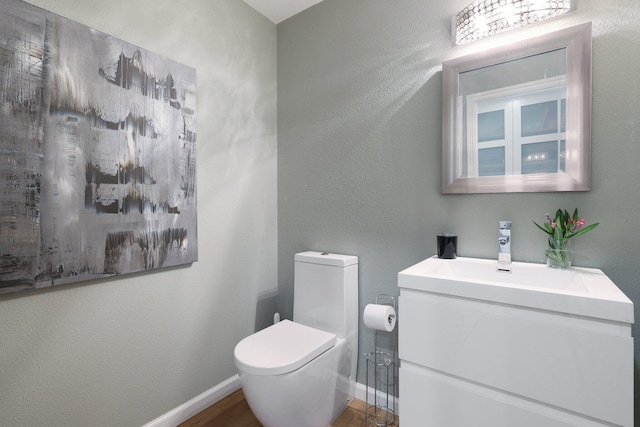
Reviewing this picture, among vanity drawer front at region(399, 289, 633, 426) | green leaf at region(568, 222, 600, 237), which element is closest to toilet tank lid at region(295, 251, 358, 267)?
vanity drawer front at region(399, 289, 633, 426)

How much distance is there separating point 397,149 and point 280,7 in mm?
1295

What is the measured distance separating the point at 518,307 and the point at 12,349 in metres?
1.78

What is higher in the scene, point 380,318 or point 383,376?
point 380,318

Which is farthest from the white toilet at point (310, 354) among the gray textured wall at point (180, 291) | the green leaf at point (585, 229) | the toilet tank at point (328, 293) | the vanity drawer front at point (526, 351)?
the green leaf at point (585, 229)

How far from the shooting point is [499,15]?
4.48 ft

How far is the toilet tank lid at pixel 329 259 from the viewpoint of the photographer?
178cm

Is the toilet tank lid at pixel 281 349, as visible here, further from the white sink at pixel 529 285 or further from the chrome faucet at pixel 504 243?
the chrome faucet at pixel 504 243

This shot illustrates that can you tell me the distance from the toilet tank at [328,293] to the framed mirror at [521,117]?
72 centimetres

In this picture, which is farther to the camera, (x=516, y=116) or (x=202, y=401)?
(x=202, y=401)

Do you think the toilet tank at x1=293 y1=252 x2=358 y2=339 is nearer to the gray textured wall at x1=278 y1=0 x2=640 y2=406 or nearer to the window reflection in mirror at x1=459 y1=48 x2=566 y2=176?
the gray textured wall at x1=278 y1=0 x2=640 y2=406

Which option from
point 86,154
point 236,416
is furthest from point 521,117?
point 236,416

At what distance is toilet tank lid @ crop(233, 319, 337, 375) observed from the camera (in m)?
1.33

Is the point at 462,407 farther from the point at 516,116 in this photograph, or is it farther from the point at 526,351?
the point at 516,116

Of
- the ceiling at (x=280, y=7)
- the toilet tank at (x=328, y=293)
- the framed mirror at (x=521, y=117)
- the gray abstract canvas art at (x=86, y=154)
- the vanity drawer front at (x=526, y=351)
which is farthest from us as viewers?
the ceiling at (x=280, y=7)
